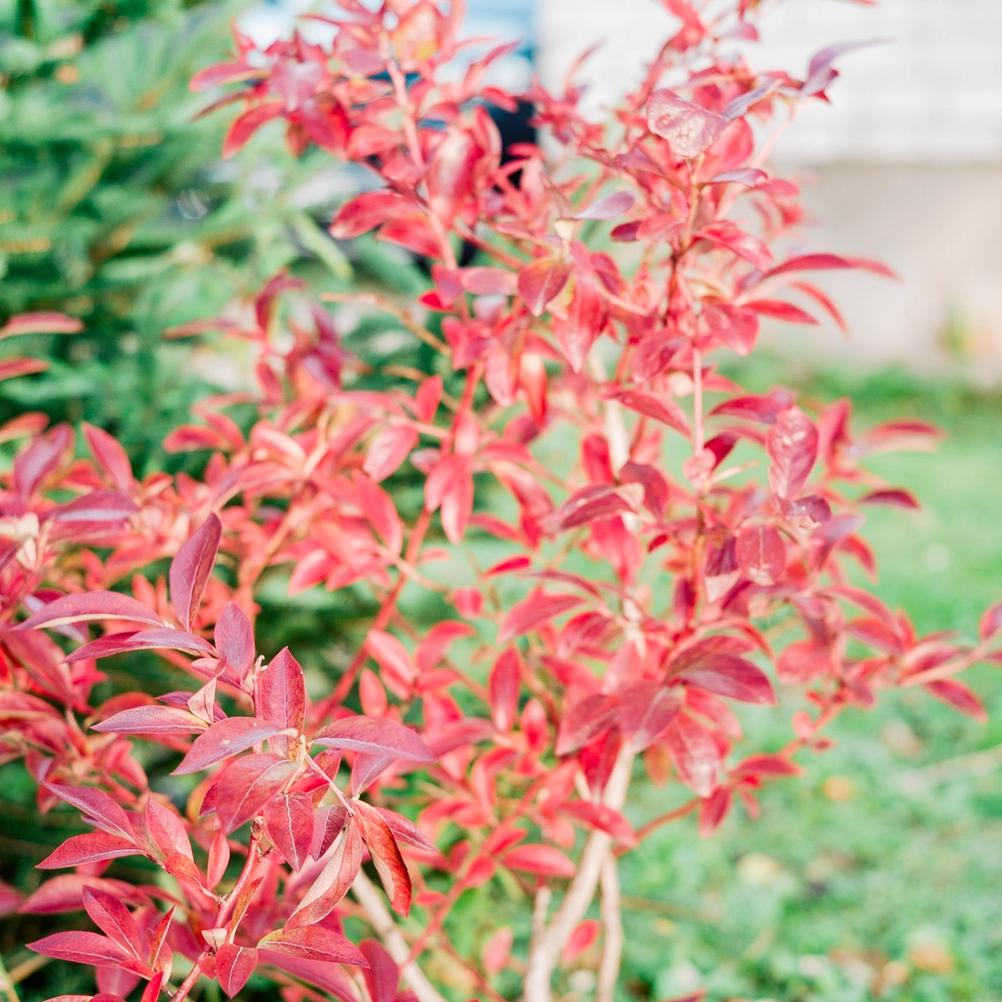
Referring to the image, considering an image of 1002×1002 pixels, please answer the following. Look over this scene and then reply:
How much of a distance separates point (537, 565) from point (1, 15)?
1.20 meters

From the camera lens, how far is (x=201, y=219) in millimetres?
2082

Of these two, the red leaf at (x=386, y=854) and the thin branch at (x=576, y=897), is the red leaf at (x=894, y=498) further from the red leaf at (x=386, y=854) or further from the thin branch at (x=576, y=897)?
the red leaf at (x=386, y=854)

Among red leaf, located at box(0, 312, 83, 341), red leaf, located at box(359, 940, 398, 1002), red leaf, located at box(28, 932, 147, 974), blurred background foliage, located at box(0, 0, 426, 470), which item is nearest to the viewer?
red leaf, located at box(28, 932, 147, 974)

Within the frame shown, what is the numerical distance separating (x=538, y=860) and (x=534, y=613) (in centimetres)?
29

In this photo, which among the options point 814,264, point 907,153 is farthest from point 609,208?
point 907,153

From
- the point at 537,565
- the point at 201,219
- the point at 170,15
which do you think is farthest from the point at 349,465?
the point at 201,219

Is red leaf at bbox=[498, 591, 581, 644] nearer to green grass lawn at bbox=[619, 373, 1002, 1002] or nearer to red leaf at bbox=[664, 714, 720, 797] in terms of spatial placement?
red leaf at bbox=[664, 714, 720, 797]

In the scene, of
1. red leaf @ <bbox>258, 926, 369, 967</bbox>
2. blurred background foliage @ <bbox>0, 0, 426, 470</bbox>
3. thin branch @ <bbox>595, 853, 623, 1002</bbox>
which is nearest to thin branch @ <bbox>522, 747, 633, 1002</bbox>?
thin branch @ <bbox>595, 853, 623, 1002</bbox>

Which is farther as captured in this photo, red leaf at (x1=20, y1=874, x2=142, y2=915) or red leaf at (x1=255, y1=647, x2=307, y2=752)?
red leaf at (x1=20, y1=874, x2=142, y2=915)

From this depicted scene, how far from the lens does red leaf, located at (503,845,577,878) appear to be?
107 centimetres

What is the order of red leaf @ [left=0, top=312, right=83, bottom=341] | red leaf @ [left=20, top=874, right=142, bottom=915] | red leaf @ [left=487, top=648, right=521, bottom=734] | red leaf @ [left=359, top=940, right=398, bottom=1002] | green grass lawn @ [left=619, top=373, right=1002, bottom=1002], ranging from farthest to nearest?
green grass lawn @ [left=619, top=373, right=1002, bottom=1002] → red leaf @ [left=0, top=312, right=83, bottom=341] → red leaf @ [left=487, top=648, right=521, bottom=734] → red leaf @ [left=20, top=874, right=142, bottom=915] → red leaf @ [left=359, top=940, right=398, bottom=1002]

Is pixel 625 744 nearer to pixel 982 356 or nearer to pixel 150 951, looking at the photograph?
pixel 150 951

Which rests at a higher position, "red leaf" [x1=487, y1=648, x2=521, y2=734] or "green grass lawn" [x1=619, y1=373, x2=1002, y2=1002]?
"red leaf" [x1=487, y1=648, x2=521, y2=734]

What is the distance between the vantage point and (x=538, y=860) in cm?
107
